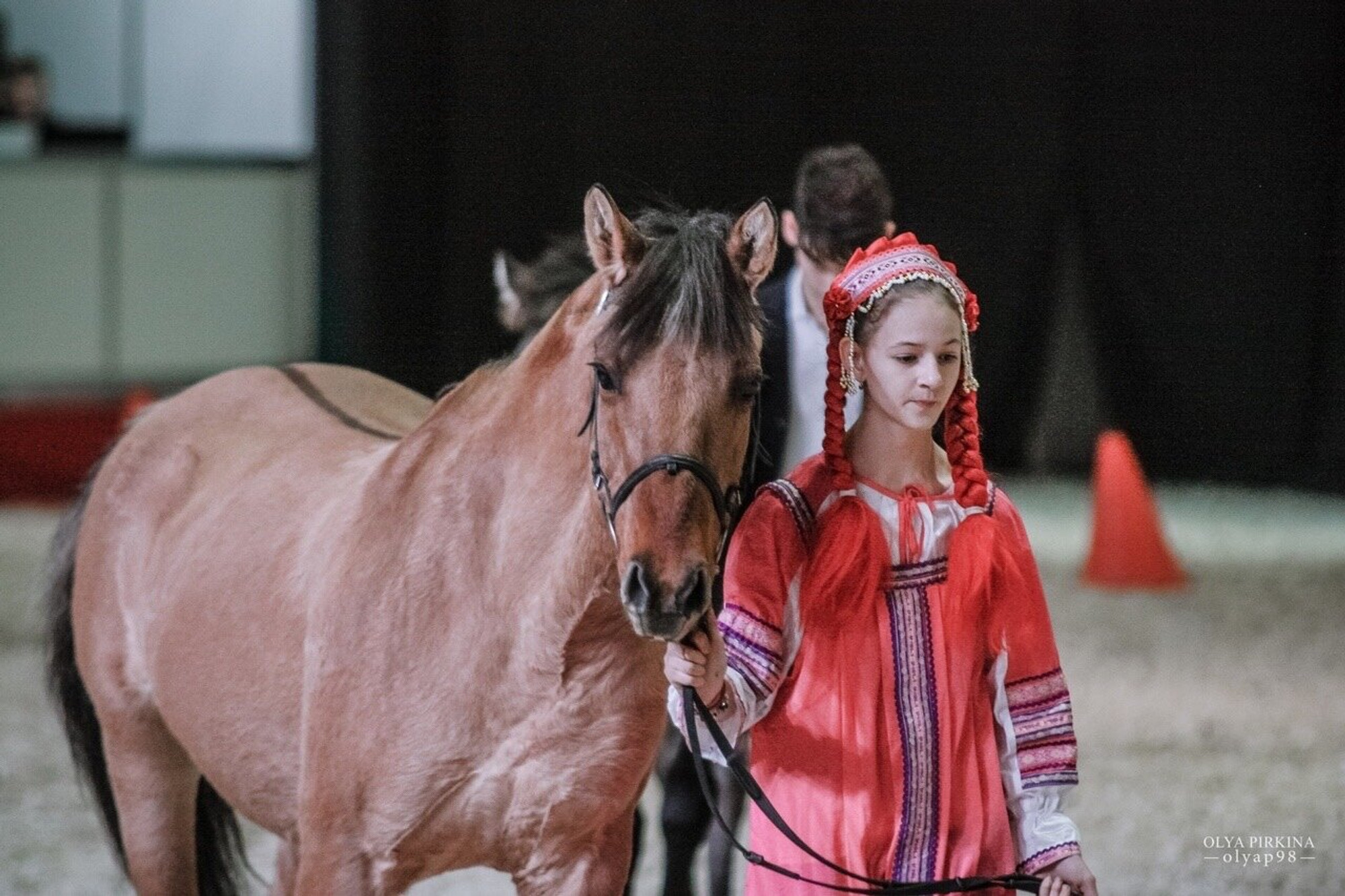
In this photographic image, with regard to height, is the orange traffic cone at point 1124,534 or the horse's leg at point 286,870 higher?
the horse's leg at point 286,870

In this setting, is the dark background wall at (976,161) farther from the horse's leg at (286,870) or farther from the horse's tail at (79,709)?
the horse's leg at (286,870)

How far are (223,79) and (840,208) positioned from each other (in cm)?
795

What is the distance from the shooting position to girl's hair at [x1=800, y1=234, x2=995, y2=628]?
6.57 ft

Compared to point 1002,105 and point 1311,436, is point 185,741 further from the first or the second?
point 1311,436

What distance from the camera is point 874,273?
2039 mm

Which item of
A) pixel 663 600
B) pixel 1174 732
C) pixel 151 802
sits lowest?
pixel 1174 732

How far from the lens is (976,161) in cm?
898

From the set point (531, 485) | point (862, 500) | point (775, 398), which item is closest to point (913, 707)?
point (862, 500)

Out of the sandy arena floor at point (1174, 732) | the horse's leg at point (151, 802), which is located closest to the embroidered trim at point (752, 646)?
the horse's leg at point (151, 802)

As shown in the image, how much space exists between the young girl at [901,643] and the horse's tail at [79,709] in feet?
5.39

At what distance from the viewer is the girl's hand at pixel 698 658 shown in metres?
1.90

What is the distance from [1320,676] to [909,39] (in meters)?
4.25

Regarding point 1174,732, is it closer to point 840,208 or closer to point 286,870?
point 840,208

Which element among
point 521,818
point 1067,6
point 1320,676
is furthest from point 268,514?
point 1067,6
